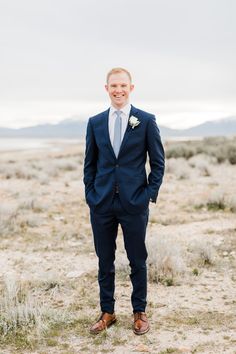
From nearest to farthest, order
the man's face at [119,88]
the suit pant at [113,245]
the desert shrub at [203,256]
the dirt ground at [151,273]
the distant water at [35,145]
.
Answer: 1. the man's face at [119,88]
2. the suit pant at [113,245]
3. the dirt ground at [151,273]
4. the desert shrub at [203,256]
5. the distant water at [35,145]

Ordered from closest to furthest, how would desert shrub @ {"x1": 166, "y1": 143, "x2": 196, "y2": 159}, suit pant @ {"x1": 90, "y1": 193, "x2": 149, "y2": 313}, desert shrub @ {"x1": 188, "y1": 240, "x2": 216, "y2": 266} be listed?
suit pant @ {"x1": 90, "y1": 193, "x2": 149, "y2": 313}
desert shrub @ {"x1": 188, "y1": 240, "x2": 216, "y2": 266}
desert shrub @ {"x1": 166, "y1": 143, "x2": 196, "y2": 159}

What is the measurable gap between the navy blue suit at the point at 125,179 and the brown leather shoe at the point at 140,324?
0.46 meters

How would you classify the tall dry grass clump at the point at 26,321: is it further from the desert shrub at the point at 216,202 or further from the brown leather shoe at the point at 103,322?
the desert shrub at the point at 216,202

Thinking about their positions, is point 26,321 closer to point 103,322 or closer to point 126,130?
point 103,322

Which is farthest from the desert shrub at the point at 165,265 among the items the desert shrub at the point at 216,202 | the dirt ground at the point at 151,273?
the desert shrub at the point at 216,202

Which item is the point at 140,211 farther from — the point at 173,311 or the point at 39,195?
the point at 39,195

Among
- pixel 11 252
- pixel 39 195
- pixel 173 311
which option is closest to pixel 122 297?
pixel 173 311

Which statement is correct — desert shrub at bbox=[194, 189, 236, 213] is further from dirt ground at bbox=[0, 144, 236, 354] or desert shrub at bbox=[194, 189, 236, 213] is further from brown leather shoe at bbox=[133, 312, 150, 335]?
brown leather shoe at bbox=[133, 312, 150, 335]

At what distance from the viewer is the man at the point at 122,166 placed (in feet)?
13.2

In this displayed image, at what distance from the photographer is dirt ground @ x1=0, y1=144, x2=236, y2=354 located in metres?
4.25

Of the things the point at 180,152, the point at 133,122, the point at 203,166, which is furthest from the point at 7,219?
the point at 180,152

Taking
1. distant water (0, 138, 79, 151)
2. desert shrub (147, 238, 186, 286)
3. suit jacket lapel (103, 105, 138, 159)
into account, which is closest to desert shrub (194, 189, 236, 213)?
desert shrub (147, 238, 186, 286)

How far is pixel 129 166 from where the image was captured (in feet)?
13.3

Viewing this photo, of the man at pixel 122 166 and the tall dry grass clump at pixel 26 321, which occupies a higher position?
the man at pixel 122 166
